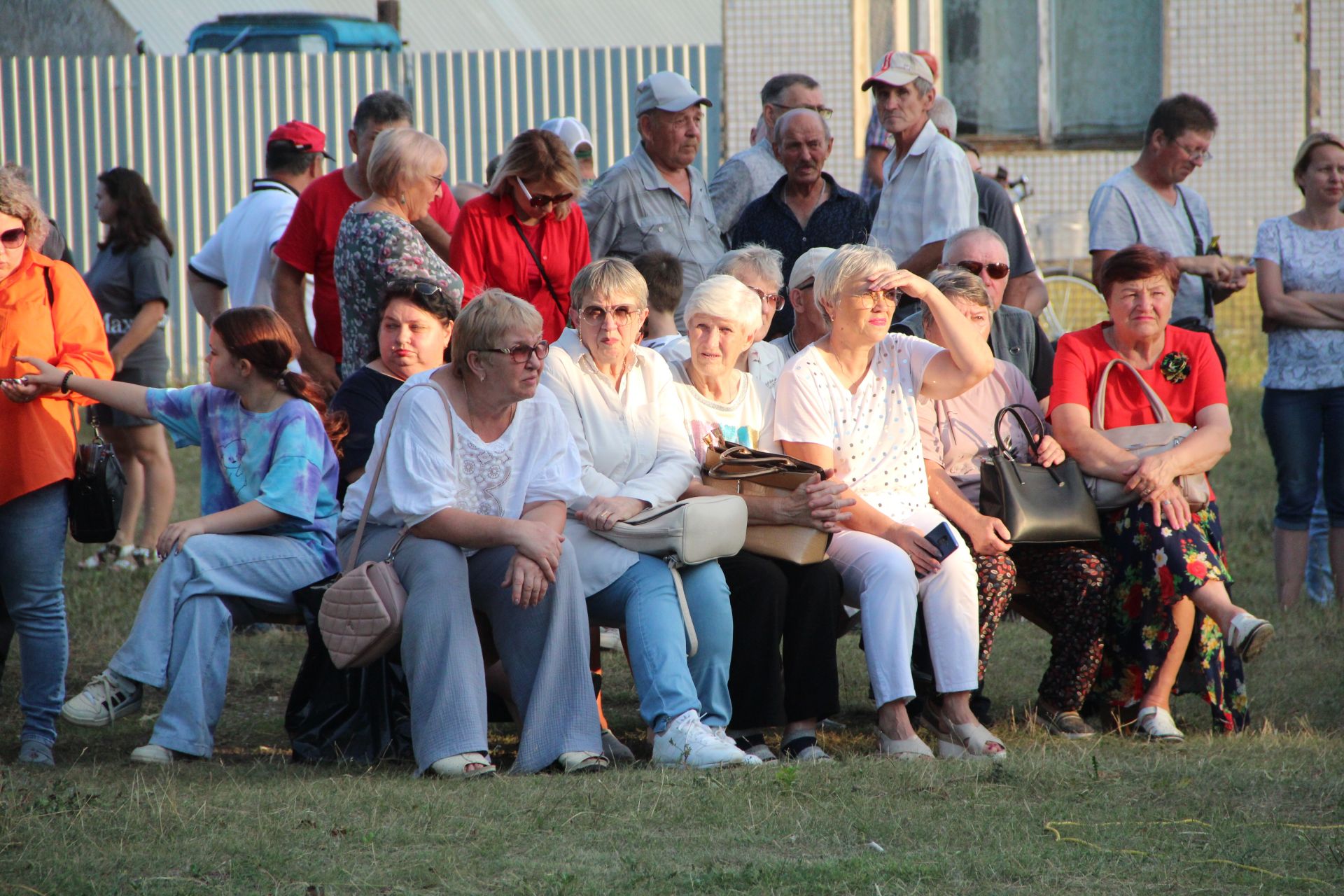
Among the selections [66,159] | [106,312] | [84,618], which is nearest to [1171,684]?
[84,618]

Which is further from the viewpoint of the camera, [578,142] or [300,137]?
[578,142]

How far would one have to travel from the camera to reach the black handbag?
14.9 feet

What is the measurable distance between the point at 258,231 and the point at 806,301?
272cm

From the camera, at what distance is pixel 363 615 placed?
3943mm

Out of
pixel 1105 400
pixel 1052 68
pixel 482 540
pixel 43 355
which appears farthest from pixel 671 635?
pixel 1052 68

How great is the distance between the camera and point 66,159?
12.5 metres

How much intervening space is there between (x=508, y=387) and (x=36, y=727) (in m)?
1.79

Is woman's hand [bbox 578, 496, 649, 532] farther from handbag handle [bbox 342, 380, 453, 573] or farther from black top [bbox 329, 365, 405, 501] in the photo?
black top [bbox 329, 365, 405, 501]

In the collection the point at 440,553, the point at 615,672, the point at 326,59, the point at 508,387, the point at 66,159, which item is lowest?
the point at 615,672

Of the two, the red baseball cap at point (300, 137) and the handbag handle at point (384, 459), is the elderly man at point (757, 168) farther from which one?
the handbag handle at point (384, 459)

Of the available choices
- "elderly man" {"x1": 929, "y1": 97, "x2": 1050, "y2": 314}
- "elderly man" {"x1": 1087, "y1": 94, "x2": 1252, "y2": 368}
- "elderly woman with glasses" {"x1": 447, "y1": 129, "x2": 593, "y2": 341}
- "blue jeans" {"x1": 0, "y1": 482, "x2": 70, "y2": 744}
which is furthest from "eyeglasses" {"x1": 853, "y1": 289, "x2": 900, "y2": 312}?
"blue jeans" {"x1": 0, "y1": 482, "x2": 70, "y2": 744}

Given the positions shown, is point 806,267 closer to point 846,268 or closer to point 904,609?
point 846,268

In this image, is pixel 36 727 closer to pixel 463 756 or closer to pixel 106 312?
pixel 463 756

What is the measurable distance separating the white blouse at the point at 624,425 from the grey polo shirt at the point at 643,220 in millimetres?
1405
